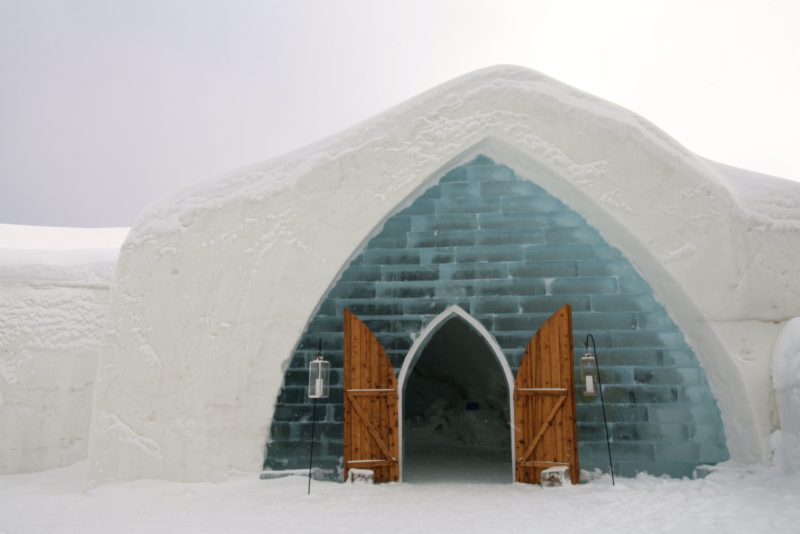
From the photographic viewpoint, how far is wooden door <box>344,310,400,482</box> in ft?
23.5

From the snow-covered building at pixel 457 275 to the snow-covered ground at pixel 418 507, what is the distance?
16.4 inches

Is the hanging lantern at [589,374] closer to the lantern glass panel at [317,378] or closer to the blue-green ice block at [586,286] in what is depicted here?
the blue-green ice block at [586,286]

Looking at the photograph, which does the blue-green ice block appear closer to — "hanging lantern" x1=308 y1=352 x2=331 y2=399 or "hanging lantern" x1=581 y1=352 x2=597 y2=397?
"hanging lantern" x1=581 y1=352 x2=597 y2=397

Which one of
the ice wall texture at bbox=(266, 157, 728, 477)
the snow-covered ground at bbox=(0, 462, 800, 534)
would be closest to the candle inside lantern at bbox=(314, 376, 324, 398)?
the ice wall texture at bbox=(266, 157, 728, 477)

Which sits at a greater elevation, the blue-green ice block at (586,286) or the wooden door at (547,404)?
the blue-green ice block at (586,286)

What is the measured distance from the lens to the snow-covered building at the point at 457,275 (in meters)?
7.02

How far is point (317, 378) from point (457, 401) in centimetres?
745

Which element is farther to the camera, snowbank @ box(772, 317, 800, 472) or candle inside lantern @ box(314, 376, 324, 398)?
candle inside lantern @ box(314, 376, 324, 398)

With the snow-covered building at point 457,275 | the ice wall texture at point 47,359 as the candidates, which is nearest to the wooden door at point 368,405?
the snow-covered building at point 457,275

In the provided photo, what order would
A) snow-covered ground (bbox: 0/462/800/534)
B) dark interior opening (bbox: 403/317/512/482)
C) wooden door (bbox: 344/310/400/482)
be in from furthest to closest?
dark interior opening (bbox: 403/317/512/482)
wooden door (bbox: 344/310/400/482)
snow-covered ground (bbox: 0/462/800/534)

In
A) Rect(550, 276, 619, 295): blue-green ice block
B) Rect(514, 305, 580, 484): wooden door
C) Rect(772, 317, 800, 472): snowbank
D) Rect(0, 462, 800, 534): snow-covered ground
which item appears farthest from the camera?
Rect(550, 276, 619, 295): blue-green ice block

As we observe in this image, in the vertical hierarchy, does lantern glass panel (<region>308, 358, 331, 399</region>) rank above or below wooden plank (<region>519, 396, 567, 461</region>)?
above

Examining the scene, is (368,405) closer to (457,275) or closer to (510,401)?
(510,401)

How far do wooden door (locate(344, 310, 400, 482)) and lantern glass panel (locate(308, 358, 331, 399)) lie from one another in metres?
0.27
